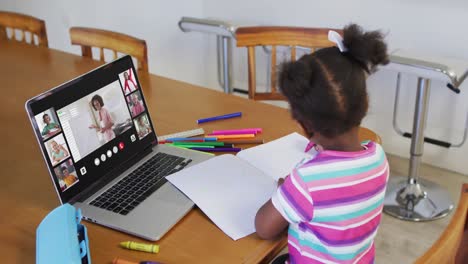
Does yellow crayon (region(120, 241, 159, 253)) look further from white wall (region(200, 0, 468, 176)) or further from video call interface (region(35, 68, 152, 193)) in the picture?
white wall (region(200, 0, 468, 176))

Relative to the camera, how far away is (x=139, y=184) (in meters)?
1.20

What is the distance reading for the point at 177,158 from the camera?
1312 millimetres

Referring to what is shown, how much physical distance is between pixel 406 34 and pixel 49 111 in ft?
6.91

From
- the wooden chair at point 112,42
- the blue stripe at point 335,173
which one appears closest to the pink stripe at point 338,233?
the blue stripe at point 335,173

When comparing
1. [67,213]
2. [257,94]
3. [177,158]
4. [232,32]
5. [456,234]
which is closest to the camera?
[456,234]

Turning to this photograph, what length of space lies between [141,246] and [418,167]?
1.84m

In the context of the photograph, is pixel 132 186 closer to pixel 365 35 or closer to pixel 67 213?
pixel 67 213

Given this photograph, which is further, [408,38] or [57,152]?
[408,38]

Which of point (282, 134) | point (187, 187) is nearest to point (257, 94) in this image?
point (282, 134)

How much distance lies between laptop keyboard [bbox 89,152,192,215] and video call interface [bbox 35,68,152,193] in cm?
6

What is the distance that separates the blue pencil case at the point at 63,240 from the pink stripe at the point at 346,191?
419 mm

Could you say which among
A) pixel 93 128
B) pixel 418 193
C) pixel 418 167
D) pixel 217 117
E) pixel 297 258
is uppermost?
pixel 93 128

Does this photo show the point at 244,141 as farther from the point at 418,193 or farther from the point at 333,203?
the point at 418,193

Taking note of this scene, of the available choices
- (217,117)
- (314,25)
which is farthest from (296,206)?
(314,25)
